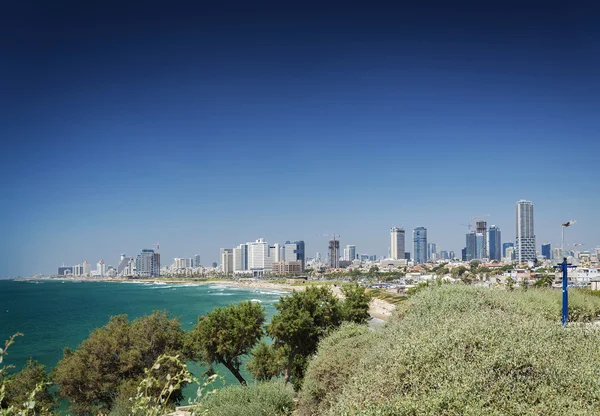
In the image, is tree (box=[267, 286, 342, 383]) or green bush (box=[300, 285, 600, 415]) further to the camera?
tree (box=[267, 286, 342, 383])

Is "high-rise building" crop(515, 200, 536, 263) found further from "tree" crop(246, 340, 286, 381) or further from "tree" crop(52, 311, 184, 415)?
"tree" crop(52, 311, 184, 415)

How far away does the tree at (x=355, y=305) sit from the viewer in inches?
748

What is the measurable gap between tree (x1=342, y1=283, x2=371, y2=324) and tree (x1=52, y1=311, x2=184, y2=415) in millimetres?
7281

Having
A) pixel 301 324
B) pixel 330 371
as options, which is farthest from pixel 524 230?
pixel 330 371

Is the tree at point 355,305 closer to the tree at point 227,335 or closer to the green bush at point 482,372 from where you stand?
the tree at point 227,335

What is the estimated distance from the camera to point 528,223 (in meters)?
186

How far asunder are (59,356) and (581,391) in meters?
40.6

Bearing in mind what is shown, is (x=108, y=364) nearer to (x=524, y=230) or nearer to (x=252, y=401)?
(x=252, y=401)

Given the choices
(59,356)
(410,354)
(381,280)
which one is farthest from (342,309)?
(381,280)

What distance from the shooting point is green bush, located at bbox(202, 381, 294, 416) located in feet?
29.1

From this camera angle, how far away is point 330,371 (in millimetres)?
10039

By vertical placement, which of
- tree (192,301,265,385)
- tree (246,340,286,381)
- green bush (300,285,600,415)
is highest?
green bush (300,285,600,415)

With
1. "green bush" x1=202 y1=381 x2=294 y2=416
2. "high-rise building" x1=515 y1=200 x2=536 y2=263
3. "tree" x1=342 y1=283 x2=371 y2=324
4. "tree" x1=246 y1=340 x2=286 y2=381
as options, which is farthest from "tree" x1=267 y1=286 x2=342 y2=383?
"high-rise building" x1=515 y1=200 x2=536 y2=263

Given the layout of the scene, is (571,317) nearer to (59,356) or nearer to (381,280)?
(59,356)
